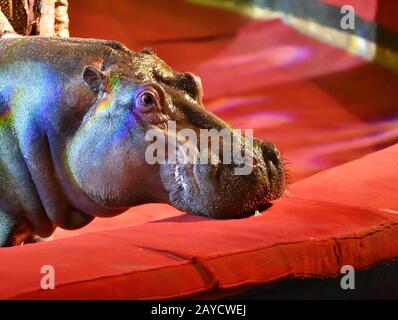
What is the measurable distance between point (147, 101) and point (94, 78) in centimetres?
13

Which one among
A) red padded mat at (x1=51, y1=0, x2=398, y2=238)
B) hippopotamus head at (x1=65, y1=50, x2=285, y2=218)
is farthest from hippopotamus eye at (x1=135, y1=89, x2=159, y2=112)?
red padded mat at (x1=51, y1=0, x2=398, y2=238)

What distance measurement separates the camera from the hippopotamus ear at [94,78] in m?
1.41

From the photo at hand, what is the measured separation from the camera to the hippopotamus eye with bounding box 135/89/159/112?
1.35 m

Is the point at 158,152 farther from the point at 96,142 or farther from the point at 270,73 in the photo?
the point at 270,73

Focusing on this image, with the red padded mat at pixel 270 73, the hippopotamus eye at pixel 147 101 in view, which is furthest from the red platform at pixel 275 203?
the hippopotamus eye at pixel 147 101

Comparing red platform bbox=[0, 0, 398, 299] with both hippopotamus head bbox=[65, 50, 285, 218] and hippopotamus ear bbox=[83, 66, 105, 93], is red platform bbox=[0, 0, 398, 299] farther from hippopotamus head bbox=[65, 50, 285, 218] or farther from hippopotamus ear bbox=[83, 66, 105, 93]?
hippopotamus ear bbox=[83, 66, 105, 93]

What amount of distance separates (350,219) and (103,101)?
0.49 m

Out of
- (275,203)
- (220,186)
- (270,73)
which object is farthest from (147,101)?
(270,73)

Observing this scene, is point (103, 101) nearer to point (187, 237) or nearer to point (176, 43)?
point (187, 237)

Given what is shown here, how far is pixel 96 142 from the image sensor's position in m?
1.40

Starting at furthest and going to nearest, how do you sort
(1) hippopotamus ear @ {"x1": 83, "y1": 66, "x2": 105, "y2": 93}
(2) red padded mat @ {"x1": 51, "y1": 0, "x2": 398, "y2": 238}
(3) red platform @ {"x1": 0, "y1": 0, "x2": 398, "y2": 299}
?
(2) red padded mat @ {"x1": 51, "y1": 0, "x2": 398, "y2": 238}
(1) hippopotamus ear @ {"x1": 83, "y1": 66, "x2": 105, "y2": 93}
(3) red platform @ {"x1": 0, "y1": 0, "x2": 398, "y2": 299}

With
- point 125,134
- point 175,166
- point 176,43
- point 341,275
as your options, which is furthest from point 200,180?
point 176,43
